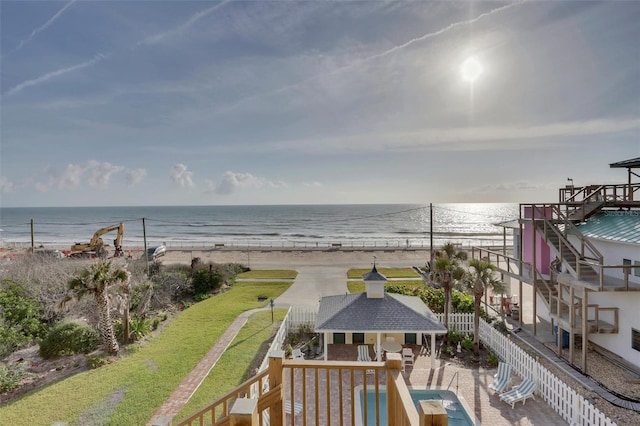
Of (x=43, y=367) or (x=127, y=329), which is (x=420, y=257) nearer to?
(x=127, y=329)

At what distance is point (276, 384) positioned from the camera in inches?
150

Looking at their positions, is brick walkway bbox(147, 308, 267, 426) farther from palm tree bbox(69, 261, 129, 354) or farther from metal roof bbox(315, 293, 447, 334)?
metal roof bbox(315, 293, 447, 334)

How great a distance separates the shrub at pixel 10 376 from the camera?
35.6ft

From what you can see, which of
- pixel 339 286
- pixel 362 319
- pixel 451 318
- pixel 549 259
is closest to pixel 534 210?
pixel 549 259

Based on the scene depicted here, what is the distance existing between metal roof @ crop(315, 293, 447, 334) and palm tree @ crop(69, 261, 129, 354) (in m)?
8.14

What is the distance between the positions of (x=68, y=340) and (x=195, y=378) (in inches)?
246

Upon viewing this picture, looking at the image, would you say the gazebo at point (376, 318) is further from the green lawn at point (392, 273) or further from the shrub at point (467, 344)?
the green lawn at point (392, 273)

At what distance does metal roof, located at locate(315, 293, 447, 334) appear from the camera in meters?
12.8

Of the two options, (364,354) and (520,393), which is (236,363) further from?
(520,393)

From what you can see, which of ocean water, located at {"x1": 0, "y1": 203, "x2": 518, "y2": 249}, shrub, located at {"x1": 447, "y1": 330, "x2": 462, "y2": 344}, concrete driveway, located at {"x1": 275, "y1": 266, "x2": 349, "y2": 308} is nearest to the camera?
shrub, located at {"x1": 447, "y1": 330, "x2": 462, "y2": 344}

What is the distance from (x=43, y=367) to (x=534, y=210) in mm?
20884

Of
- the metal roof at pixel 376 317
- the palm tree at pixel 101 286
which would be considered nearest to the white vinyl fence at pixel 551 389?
the metal roof at pixel 376 317

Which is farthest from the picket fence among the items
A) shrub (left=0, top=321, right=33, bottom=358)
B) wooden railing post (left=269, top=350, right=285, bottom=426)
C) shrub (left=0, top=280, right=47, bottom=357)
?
shrub (left=0, top=280, right=47, bottom=357)

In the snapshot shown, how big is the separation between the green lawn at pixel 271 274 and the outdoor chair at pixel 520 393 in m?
19.9
